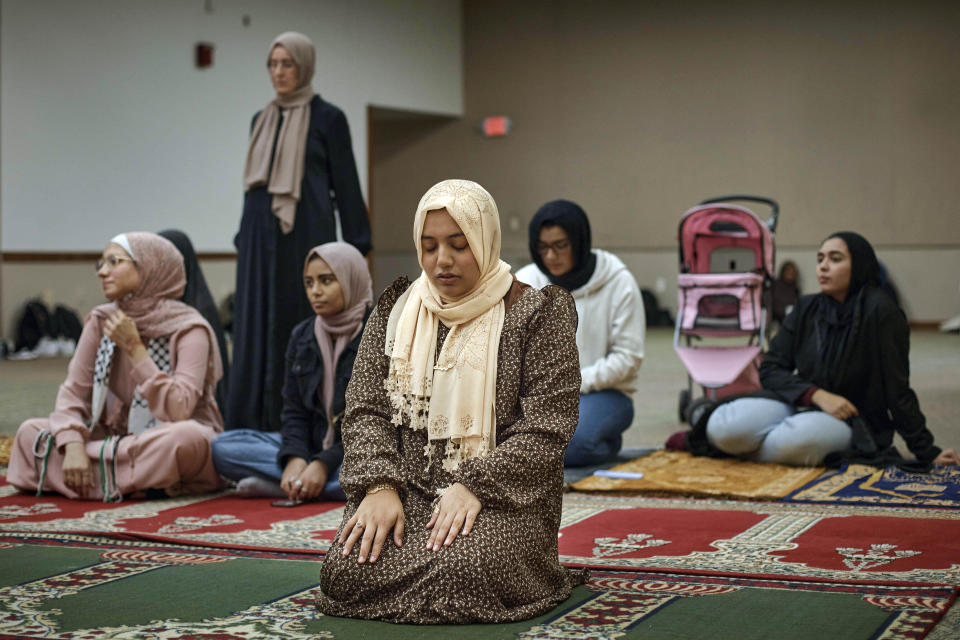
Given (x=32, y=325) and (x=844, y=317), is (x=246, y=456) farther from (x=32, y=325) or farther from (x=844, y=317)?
(x=32, y=325)

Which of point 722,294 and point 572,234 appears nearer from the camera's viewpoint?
point 572,234

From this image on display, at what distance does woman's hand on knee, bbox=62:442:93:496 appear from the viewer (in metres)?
3.56

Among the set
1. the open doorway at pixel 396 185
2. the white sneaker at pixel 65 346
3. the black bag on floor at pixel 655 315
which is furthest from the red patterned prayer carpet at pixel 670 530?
the open doorway at pixel 396 185

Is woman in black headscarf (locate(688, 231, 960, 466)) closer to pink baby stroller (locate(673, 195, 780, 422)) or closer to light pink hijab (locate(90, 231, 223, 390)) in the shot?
pink baby stroller (locate(673, 195, 780, 422))

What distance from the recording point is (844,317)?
4.03 m

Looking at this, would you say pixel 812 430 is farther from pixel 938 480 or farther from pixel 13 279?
pixel 13 279

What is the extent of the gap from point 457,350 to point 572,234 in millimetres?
1990

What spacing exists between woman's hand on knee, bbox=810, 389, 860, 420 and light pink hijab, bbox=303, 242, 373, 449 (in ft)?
5.16

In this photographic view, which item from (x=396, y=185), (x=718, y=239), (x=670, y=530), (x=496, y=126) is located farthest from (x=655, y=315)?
(x=670, y=530)

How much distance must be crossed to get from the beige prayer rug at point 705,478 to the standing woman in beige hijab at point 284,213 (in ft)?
4.22

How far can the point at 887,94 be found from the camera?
39.4 feet

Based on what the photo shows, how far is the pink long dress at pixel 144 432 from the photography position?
11.7 ft

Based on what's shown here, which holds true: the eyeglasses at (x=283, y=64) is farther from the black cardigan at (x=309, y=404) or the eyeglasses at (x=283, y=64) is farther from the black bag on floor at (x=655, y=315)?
the black bag on floor at (x=655, y=315)

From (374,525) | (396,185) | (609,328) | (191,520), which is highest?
(396,185)
